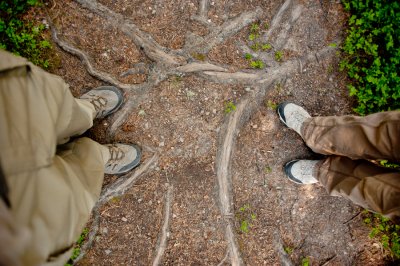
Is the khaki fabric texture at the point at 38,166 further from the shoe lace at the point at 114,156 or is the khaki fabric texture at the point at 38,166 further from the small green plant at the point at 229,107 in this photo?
the small green plant at the point at 229,107

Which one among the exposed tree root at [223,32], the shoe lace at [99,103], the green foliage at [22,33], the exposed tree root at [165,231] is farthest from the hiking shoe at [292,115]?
the green foliage at [22,33]

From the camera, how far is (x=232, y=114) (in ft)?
12.4

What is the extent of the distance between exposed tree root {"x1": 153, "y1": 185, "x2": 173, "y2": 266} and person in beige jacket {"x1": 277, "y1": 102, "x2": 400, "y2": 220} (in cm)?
142

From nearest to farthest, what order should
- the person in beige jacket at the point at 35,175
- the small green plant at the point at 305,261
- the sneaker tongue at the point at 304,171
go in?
1. the person in beige jacket at the point at 35,175
2. the sneaker tongue at the point at 304,171
3. the small green plant at the point at 305,261

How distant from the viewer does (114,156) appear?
3.34 m

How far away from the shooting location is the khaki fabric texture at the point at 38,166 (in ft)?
5.69

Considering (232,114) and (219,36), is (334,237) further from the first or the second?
(219,36)

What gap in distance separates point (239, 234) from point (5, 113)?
282 centimetres

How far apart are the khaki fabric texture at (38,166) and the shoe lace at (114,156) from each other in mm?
987

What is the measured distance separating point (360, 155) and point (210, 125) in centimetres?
163

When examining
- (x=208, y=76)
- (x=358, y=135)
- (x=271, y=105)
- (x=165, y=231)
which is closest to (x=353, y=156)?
(x=358, y=135)

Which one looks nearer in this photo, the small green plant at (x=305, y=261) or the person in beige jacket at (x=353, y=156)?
the person in beige jacket at (x=353, y=156)

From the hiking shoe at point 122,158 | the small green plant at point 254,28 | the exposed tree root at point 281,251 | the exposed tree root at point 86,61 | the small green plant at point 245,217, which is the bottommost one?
the exposed tree root at point 281,251

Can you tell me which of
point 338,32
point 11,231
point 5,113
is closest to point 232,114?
point 338,32
